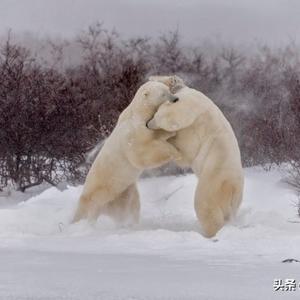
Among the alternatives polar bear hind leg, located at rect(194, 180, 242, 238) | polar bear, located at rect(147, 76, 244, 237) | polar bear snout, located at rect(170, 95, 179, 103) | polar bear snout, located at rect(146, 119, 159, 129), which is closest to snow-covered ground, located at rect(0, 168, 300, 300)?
polar bear hind leg, located at rect(194, 180, 242, 238)

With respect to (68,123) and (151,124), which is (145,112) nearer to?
(151,124)

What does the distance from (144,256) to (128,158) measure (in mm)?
1540

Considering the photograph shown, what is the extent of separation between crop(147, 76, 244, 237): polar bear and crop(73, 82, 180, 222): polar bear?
14 cm

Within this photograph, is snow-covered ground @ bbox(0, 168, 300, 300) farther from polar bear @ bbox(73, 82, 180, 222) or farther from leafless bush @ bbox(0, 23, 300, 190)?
leafless bush @ bbox(0, 23, 300, 190)

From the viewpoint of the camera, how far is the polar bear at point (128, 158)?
590 centimetres

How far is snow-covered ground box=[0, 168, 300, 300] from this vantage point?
3.32 metres

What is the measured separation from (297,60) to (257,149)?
15153 millimetres

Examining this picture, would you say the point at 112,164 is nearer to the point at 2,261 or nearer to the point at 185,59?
the point at 2,261

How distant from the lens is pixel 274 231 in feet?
18.2

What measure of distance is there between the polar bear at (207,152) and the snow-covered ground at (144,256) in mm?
263

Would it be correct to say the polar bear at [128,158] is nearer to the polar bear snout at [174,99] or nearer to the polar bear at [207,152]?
the polar bear snout at [174,99]

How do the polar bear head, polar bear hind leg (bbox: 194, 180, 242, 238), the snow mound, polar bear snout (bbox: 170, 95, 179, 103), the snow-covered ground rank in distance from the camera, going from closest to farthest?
the snow-covered ground, the snow mound, polar bear hind leg (bbox: 194, 180, 242, 238), polar bear snout (bbox: 170, 95, 179, 103), the polar bear head

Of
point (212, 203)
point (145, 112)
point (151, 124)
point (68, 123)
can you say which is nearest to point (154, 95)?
point (145, 112)

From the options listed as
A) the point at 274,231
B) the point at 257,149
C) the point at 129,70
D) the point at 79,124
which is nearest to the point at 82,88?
the point at 79,124
